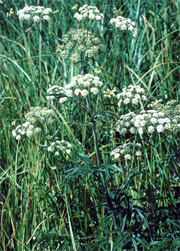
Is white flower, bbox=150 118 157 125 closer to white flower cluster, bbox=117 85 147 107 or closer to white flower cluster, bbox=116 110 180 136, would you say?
white flower cluster, bbox=116 110 180 136

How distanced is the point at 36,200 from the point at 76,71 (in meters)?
1.52

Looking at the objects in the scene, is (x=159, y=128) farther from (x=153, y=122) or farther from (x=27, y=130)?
(x=27, y=130)

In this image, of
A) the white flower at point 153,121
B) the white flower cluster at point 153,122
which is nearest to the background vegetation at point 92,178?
the white flower cluster at point 153,122

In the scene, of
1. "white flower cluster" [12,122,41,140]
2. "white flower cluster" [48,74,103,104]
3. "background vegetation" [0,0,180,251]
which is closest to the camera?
"white flower cluster" [48,74,103,104]

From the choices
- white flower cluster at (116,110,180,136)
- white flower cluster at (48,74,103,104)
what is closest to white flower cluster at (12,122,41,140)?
white flower cluster at (48,74,103,104)

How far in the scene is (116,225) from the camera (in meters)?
2.35

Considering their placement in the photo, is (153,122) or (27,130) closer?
(153,122)

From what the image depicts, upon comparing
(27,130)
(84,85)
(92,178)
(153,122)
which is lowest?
(92,178)

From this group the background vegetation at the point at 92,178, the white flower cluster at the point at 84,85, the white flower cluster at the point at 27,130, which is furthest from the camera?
the white flower cluster at the point at 27,130

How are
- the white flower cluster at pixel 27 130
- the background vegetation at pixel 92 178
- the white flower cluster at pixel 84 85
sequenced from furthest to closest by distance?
the white flower cluster at pixel 27 130, the background vegetation at pixel 92 178, the white flower cluster at pixel 84 85

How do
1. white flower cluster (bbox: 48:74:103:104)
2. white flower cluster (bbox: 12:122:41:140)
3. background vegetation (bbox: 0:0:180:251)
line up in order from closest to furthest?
white flower cluster (bbox: 48:74:103:104) → background vegetation (bbox: 0:0:180:251) → white flower cluster (bbox: 12:122:41:140)

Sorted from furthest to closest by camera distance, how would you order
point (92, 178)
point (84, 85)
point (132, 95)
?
point (92, 178) < point (132, 95) < point (84, 85)

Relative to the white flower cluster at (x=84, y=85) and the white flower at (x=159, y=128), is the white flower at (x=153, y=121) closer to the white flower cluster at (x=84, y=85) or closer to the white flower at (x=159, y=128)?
the white flower at (x=159, y=128)

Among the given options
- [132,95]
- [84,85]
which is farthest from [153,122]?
[84,85]
